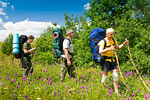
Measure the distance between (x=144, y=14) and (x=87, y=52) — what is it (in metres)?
11.2

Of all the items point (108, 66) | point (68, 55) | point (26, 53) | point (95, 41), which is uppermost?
point (95, 41)

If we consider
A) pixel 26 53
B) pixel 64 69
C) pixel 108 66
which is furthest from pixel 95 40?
pixel 26 53

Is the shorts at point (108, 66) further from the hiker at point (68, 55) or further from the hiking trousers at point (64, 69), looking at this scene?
the hiking trousers at point (64, 69)

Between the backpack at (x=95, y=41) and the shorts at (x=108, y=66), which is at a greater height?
the backpack at (x=95, y=41)

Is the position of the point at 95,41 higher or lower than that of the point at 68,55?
higher

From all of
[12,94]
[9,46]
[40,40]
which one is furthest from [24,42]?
[9,46]

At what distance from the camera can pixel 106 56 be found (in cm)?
425

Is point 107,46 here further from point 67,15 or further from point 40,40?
point 67,15

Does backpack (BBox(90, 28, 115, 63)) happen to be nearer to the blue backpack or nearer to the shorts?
the blue backpack

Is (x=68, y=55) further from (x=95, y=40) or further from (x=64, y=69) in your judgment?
(x=95, y=40)

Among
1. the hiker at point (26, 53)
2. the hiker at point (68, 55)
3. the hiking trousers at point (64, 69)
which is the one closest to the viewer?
the hiker at point (68, 55)

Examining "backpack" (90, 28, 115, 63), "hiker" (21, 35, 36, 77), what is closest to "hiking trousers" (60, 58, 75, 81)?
"backpack" (90, 28, 115, 63)

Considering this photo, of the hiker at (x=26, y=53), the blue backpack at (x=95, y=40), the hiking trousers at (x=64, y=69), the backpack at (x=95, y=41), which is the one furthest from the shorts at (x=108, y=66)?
the hiker at (x=26, y=53)

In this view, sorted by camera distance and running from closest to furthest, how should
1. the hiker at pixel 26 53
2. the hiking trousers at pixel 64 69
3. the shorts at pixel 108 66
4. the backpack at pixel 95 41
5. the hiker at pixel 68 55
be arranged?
the shorts at pixel 108 66
the hiker at pixel 68 55
the hiking trousers at pixel 64 69
the hiker at pixel 26 53
the backpack at pixel 95 41
